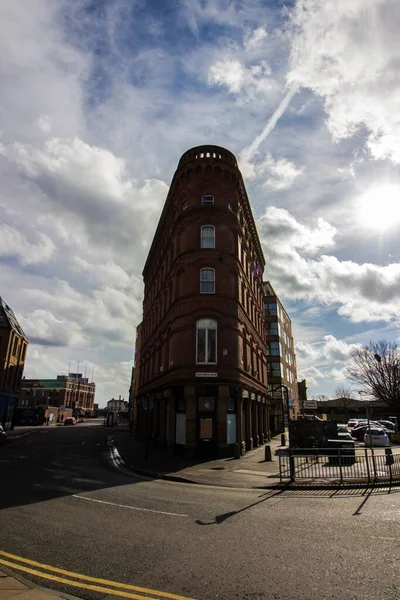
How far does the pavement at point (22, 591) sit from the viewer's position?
15.7ft

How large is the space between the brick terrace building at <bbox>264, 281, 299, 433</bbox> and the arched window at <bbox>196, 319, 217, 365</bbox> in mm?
32129

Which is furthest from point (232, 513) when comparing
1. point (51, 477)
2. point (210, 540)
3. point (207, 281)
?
point (207, 281)

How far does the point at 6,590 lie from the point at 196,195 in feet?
80.5

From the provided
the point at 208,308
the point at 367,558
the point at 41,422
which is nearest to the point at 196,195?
the point at 208,308

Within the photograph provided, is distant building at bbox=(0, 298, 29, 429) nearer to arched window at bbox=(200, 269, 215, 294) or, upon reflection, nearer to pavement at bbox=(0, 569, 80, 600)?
arched window at bbox=(200, 269, 215, 294)

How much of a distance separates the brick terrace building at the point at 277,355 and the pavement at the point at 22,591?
160 ft

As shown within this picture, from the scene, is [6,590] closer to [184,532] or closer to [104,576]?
[104,576]

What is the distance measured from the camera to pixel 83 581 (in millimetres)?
5516

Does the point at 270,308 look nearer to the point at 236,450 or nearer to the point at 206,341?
the point at 206,341

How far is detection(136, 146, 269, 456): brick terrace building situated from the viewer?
22.0 metres

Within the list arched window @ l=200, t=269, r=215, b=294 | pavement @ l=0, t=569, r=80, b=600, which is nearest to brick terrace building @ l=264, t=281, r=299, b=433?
arched window @ l=200, t=269, r=215, b=294

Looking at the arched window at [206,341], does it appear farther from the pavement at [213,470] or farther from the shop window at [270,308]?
the shop window at [270,308]

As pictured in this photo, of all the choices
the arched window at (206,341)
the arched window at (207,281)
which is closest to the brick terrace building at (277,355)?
the arched window at (206,341)

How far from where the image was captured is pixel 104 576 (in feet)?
18.7
